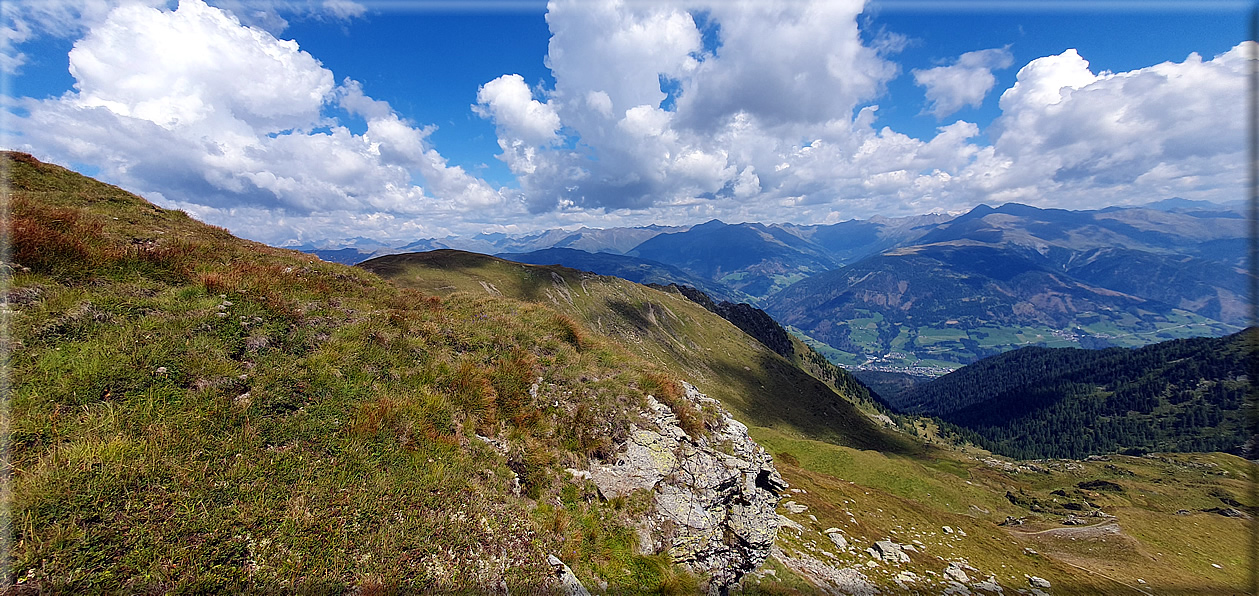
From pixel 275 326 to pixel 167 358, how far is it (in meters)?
2.58

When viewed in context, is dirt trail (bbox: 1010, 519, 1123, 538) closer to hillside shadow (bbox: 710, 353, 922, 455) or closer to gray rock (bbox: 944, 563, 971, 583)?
gray rock (bbox: 944, 563, 971, 583)

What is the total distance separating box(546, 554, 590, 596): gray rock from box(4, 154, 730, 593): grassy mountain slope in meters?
0.30

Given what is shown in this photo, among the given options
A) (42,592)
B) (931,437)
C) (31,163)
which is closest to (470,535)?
(42,592)

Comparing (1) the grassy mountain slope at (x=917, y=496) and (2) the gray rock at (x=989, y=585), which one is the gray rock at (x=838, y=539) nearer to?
(1) the grassy mountain slope at (x=917, y=496)

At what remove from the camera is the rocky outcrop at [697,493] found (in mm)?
12070

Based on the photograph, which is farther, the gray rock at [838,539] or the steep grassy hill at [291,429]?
the gray rock at [838,539]

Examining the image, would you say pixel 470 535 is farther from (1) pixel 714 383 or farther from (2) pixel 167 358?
(1) pixel 714 383

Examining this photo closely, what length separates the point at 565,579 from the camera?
8.77m

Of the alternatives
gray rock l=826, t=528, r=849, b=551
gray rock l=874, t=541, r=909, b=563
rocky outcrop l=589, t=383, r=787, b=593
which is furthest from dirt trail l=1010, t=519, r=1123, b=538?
rocky outcrop l=589, t=383, r=787, b=593

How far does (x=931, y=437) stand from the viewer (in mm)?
199750

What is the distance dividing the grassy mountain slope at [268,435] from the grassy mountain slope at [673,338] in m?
95.7

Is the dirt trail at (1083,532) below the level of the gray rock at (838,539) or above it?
below

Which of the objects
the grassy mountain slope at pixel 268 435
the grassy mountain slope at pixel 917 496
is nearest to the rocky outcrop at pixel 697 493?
the grassy mountain slope at pixel 268 435

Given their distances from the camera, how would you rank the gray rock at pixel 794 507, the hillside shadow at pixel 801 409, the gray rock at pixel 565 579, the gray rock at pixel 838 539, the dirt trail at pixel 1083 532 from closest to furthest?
the gray rock at pixel 565 579 < the gray rock at pixel 838 539 < the gray rock at pixel 794 507 < the dirt trail at pixel 1083 532 < the hillside shadow at pixel 801 409
